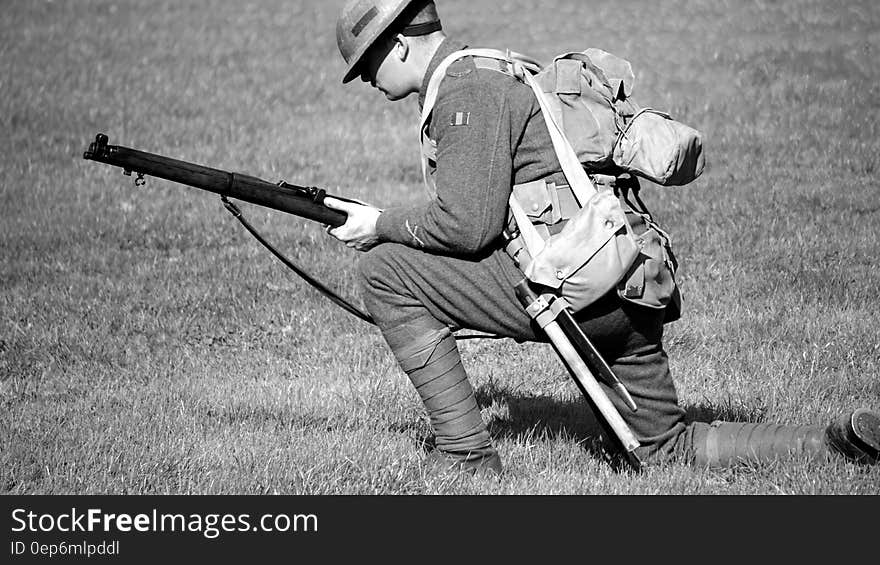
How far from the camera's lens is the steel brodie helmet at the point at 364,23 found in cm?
477

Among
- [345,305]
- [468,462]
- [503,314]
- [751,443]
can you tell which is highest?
[503,314]

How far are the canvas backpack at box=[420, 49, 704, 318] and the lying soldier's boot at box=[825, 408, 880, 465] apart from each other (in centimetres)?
90

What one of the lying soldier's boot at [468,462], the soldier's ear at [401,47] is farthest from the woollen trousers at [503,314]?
the soldier's ear at [401,47]

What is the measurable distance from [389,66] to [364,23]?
8.4 inches

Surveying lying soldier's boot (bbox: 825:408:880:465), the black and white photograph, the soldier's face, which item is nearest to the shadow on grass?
the black and white photograph

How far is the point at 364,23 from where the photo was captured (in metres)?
4.82

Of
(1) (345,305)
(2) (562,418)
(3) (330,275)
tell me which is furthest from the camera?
(3) (330,275)

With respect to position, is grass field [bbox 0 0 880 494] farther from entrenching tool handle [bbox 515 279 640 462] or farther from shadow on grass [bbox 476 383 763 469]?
entrenching tool handle [bbox 515 279 640 462]

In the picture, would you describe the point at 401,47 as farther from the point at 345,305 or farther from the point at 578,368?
the point at 578,368

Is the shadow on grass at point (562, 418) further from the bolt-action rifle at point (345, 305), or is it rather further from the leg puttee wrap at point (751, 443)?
the bolt-action rifle at point (345, 305)

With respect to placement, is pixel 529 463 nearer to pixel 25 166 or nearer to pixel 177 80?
pixel 25 166

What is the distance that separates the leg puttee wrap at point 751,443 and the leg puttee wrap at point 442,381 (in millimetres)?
998

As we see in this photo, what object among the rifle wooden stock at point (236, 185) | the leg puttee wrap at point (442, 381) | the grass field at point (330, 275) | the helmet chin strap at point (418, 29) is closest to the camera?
the helmet chin strap at point (418, 29)

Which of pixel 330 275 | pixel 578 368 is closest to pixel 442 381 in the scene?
pixel 578 368
